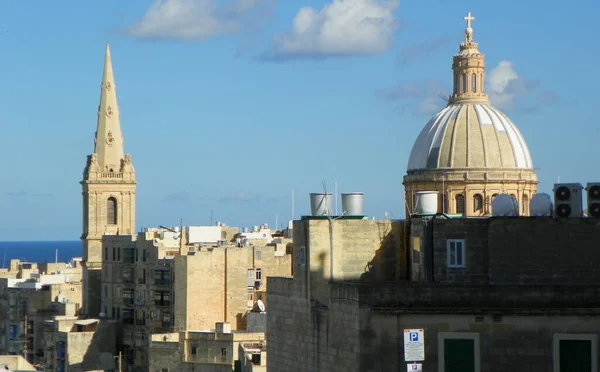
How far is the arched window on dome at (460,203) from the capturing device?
7100cm

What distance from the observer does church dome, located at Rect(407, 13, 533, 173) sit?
71625 millimetres

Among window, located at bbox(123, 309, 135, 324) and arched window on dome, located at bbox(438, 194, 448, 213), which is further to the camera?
window, located at bbox(123, 309, 135, 324)

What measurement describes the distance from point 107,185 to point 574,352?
68793 millimetres

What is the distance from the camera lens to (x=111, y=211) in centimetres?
9006

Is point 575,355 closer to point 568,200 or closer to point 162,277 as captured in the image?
point 568,200

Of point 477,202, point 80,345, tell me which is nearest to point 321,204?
point 477,202

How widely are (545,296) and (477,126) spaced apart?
48.9 metres

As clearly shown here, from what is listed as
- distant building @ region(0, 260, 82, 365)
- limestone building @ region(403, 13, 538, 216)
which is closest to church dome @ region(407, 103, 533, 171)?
limestone building @ region(403, 13, 538, 216)

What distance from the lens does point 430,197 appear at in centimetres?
3011

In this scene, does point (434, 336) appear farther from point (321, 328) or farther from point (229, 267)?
point (229, 267)

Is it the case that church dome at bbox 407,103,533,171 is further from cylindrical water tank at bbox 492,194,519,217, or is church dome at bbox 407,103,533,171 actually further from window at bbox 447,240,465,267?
window at bbox 447,240,465,267

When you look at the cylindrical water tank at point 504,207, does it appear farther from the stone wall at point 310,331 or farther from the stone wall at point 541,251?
the stone wall at point 310,331

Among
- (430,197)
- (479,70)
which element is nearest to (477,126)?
(479,70)

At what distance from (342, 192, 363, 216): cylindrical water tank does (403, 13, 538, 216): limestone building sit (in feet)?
132
